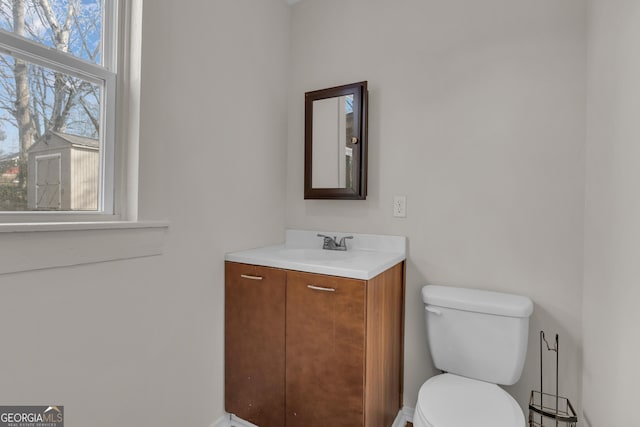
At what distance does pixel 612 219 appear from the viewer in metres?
1.09

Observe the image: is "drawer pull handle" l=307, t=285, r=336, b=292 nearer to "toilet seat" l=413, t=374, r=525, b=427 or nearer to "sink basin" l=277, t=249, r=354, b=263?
"sink basin" l=277, t=249, r=354, b=263

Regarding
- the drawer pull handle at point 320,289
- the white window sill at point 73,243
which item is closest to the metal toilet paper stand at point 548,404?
the drawer pull handle at point 320,289

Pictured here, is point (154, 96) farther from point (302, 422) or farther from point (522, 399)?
point (522, 399)

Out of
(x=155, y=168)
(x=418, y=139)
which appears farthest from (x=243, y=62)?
(x=418, y=139)

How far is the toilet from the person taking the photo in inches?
45.6

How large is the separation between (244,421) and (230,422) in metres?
0.10

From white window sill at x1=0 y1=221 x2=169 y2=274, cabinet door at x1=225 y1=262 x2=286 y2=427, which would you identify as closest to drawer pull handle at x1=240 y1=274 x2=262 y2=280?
cabinet door at x1=225 y1=262 x2=286 y2=427

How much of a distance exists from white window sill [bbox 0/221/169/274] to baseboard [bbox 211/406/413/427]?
39.1 inches

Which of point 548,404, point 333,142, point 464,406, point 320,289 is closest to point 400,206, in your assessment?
point 333,142

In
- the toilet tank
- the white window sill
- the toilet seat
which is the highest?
the white window sill

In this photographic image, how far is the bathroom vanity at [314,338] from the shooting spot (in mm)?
1299

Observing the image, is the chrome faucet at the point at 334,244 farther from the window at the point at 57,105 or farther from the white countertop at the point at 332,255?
the window at the point at 57,105

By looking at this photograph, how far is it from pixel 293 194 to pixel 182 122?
0.87 metres

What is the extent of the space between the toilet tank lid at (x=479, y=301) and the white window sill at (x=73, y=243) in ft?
4.22
